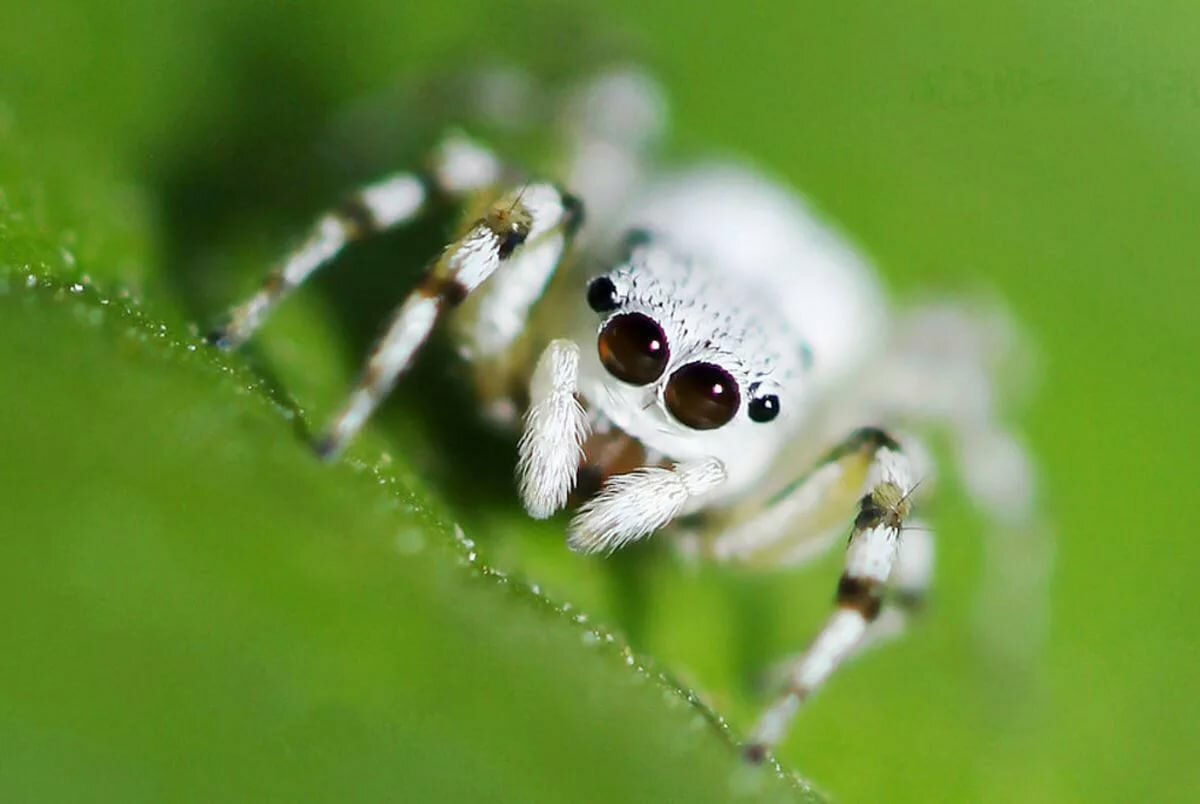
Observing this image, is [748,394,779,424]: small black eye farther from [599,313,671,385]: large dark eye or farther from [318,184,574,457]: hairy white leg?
[318,184,574,457]: hairy white leg

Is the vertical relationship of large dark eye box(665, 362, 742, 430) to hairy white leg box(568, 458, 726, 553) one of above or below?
above

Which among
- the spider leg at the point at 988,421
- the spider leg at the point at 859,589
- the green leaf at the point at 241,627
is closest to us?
the green leaf at the point at 241,627

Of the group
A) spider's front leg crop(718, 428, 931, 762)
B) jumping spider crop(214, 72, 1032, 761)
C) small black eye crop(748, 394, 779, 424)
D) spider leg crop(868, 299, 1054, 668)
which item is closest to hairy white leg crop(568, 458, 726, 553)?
jumping spider crop(214, 72, 1032, 761)

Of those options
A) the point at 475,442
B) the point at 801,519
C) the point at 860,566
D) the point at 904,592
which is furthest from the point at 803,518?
the point at 475,442

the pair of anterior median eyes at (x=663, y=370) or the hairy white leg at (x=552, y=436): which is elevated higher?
the pair of anterior median eyes at (x=663, y=370)

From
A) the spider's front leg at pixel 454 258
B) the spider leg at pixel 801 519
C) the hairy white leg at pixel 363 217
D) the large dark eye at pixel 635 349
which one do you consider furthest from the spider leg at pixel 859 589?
the hairy white leg at pixel 363 217

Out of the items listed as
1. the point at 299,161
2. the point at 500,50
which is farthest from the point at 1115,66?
the point at 299,161

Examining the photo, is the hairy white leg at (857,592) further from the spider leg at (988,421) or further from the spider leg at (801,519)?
the spider leg at (988,421)
